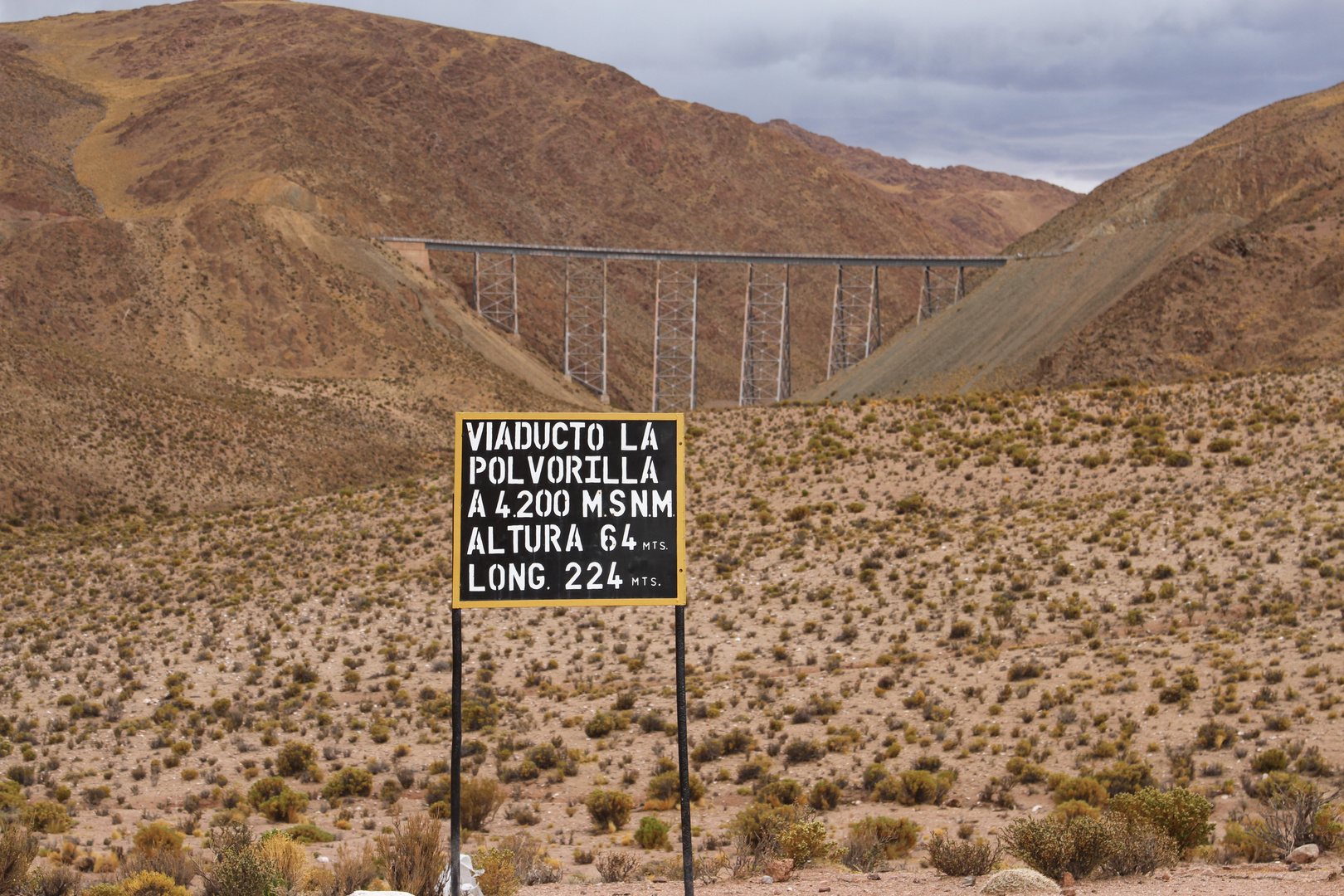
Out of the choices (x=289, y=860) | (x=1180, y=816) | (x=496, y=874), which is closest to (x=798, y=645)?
(x=1180, y=816)

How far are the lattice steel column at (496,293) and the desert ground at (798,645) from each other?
168 ft

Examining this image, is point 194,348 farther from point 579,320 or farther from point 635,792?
point 635,792

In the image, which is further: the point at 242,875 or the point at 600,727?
the point at 600,727

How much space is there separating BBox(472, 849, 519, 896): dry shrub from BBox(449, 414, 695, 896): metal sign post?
0.92 m

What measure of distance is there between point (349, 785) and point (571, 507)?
868cm

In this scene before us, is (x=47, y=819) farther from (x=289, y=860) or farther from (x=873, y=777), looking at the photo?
(x=873, y=777)

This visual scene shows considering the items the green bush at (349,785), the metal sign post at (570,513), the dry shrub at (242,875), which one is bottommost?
the green bush at (349,785)

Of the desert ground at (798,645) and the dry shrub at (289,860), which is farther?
the desert ground at (798,645)

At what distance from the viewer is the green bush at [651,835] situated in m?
11.9

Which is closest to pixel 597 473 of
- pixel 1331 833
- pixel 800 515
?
A: pixel 1331 833

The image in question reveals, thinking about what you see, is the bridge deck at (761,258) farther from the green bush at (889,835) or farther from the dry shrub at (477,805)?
the green bush at (889,835)

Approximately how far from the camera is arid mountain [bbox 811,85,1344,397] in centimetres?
4531

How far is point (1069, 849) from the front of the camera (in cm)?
915

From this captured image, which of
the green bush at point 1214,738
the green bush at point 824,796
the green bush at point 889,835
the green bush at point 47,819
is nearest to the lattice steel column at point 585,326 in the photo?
the green bush at point 1214,738
